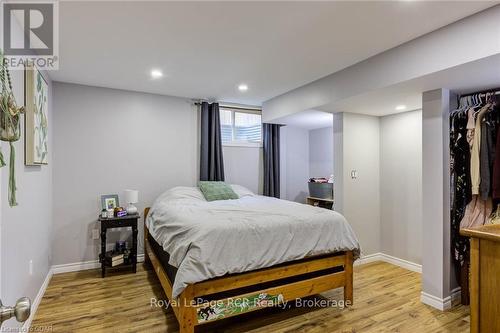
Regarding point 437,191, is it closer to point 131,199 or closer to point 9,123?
point 9,123

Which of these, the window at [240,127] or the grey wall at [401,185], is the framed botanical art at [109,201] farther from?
the grey wall at [401,185]

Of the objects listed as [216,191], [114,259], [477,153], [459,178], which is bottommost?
[114,259]

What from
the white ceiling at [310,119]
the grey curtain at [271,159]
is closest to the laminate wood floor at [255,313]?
the grey curtain at [271,159]

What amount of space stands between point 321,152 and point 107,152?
3.40 metres

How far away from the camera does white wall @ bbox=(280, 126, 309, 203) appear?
503cm

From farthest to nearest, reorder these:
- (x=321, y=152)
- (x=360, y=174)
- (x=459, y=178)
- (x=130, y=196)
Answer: (x=321, y=152), (x=360, y=174), (x=130, y=196), (x=459, y=178)

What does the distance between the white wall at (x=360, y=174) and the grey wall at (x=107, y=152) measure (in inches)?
81.7

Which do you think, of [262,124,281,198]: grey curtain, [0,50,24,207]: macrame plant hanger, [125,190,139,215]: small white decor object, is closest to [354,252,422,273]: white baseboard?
[262,124,281,198]: grey curtain

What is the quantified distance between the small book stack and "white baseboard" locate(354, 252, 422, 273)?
2991 millimetres

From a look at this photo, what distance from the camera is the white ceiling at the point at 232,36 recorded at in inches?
74.6

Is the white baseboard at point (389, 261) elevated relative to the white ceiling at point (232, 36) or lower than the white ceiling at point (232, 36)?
lower

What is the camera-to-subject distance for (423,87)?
2564 millimetres

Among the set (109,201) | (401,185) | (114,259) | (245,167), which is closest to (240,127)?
(245,167)

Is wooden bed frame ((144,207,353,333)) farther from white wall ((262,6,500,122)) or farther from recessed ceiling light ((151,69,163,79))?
recessed ceiling light ((151,69,163,79))
